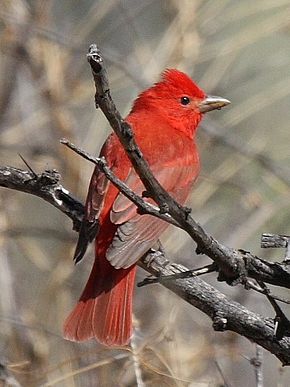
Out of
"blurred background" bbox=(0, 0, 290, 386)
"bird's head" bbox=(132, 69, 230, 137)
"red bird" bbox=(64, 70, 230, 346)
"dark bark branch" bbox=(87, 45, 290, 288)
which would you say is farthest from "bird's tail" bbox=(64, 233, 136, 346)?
"bird's head" bbox=(132, 69, 230, 137)

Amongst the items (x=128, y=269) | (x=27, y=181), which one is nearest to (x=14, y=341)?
(x=128, y=269)

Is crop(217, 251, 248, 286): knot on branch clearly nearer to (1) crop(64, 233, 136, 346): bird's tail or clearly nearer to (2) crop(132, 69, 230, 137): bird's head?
(1) crop(64, 233, 136, 346): bird's tail

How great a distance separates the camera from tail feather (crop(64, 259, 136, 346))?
12.4ft

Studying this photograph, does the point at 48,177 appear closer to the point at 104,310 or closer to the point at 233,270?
the point at 104,310

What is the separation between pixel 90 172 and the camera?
5.31m

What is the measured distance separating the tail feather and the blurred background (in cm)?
55

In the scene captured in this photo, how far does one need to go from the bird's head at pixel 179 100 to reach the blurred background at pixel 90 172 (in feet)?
1.38

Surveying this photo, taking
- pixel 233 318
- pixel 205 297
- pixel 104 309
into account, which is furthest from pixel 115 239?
pixel 233 318

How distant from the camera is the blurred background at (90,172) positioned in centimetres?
479

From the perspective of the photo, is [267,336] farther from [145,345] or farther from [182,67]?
[182,67]

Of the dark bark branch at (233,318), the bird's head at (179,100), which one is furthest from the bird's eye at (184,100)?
the dark bark branch at (233,318)

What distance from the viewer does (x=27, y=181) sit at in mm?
3412

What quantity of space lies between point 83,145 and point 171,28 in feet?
2.74

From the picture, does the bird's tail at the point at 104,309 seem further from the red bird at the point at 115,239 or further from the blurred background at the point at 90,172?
the blurred background at the point at 90,172
